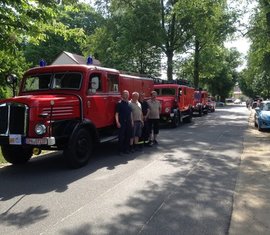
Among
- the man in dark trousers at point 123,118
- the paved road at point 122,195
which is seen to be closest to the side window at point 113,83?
the man in dark trousers at point 123,118

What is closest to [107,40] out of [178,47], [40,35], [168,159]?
[178,47]

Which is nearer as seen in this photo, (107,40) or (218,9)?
(218,9)

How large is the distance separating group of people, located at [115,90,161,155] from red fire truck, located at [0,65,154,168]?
37 centimetres

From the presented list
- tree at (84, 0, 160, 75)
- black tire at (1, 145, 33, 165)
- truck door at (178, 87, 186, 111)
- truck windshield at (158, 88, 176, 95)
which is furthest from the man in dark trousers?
tree at (84, 0, 160, 75)

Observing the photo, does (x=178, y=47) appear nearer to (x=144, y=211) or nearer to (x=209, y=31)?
(x=209, y=31)

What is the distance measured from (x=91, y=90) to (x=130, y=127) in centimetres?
180

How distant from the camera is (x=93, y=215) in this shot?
6.21m

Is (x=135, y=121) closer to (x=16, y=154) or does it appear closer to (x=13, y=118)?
(x=16, y=154)

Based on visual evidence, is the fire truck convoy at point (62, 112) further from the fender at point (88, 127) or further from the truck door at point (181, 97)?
the truck door at point (181, 97)

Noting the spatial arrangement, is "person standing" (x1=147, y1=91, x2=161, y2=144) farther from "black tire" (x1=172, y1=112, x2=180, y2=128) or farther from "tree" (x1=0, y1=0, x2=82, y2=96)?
"black tire" (x1=172, y1=112, x2=180, y2=128)

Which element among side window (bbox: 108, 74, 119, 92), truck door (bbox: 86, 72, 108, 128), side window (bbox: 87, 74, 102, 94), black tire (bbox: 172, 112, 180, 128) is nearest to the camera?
truck door (bbox: 86, 72, 108, 128)

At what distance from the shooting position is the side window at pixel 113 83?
1222 centimetres

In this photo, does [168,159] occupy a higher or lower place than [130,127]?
lower

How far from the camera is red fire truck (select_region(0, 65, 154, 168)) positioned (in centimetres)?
923
